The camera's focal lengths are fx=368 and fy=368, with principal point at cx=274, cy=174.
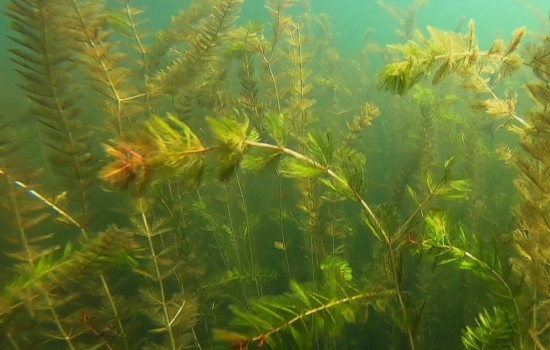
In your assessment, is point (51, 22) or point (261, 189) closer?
point (51, 22)

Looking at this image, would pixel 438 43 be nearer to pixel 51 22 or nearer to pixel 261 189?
pixel 51 22

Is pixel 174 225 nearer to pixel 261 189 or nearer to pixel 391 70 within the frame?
pixel 391 70

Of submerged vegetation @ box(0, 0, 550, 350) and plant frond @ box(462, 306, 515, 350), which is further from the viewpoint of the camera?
plant frond @ box(462, 306, 515, 350)

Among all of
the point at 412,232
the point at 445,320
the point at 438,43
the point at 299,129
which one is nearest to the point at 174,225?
the point at 299,129

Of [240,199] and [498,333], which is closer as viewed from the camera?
[498,333]

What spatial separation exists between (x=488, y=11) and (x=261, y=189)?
84.2 m

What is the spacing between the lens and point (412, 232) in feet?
6.61

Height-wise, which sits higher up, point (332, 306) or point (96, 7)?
point (96, 7)

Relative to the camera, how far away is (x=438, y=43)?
198 cm

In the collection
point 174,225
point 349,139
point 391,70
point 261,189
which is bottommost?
point 261,189

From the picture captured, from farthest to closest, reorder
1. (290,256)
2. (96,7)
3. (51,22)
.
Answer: (290,256) → (96,7) → (51,22)

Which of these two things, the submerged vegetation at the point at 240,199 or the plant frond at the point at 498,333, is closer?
the submerged vegetation at the point at 240,199

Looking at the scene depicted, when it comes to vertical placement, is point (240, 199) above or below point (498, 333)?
below

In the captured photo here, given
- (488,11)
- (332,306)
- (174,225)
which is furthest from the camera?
(488,11)
